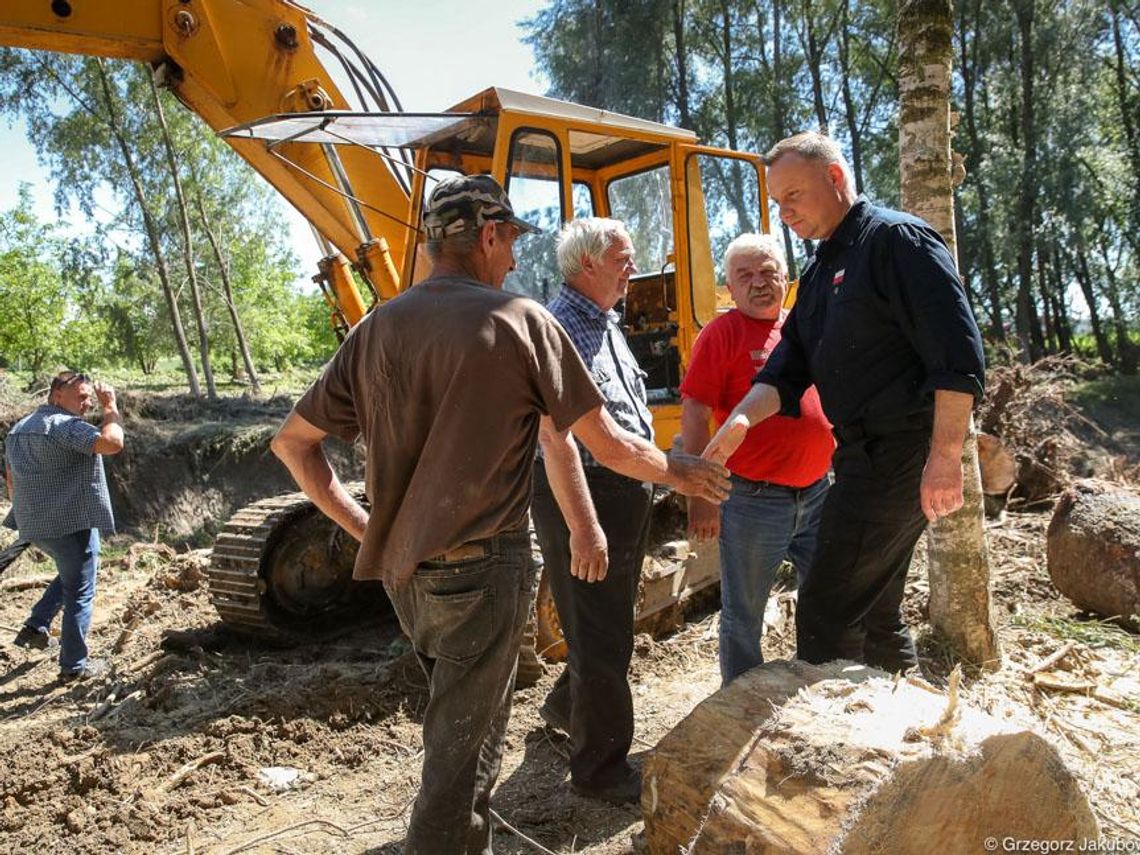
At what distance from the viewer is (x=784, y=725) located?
228 centimetres

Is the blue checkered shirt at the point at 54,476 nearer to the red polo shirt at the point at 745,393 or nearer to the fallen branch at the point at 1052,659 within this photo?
the red polo shirt at the point at 745,393

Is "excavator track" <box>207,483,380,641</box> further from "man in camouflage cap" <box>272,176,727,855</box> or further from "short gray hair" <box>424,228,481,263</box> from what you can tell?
"short gray hair" <box>424,228,481,263</box>

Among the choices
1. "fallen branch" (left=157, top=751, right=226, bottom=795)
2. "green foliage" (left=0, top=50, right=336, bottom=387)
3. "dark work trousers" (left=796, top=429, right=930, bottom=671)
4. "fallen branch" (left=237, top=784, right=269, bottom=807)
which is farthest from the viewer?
"green foliage" (left=0, top=50, right=336, bottom=387)

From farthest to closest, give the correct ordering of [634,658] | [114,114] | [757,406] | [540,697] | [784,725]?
[114,114], [634,658], [540,697], [757,406], [784,725]

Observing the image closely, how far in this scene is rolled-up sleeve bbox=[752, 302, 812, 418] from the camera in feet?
10.2

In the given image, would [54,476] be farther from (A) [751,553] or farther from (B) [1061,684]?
(B) [1061,684]

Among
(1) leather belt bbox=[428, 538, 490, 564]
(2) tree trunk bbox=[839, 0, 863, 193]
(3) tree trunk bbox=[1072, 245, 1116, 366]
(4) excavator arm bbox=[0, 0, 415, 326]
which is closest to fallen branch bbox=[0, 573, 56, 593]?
(4) excavator arm bbox=[0, 0, 415, 326]

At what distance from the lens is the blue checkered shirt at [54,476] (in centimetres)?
539

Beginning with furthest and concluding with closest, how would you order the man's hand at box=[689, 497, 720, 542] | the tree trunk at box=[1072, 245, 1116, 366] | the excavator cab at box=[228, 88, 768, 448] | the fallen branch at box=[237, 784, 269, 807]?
the tree trunk at box=[1072, 245, 1116, 366] → the excavator cab at box=[228, 88, 768, 448] → the fallen branch at box=[237, 784, 269, 807] → the man's hand at box=[689, 497, 720, 542]

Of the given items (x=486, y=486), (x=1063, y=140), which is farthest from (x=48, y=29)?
(x=1063, y=140)

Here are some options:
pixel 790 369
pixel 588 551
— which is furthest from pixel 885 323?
pixel 588 551

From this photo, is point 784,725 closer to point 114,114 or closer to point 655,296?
point 655,296

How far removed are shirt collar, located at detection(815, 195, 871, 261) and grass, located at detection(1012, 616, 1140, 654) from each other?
116 inches

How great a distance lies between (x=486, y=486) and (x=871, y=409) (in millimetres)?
1239
